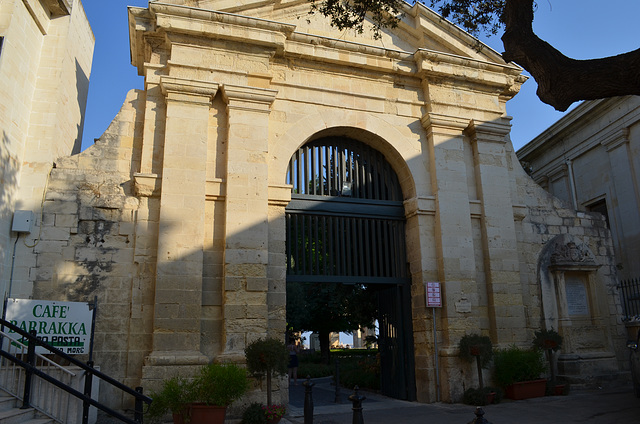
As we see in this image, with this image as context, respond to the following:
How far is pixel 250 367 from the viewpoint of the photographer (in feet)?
26.0

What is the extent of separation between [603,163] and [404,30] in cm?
1092

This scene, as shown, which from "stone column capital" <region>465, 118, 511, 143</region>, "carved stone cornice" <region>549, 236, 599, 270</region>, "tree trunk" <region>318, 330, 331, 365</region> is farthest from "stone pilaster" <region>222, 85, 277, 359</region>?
"tree trunk" <region>318, 330, 331, 365</region>

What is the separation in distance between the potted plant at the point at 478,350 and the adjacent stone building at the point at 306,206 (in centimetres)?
25

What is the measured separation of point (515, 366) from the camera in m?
9.59

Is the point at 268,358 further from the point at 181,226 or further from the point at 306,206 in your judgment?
the point at 306,206

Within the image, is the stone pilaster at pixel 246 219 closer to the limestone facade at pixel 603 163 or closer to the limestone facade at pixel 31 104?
the limestone facade at pixel 31 104

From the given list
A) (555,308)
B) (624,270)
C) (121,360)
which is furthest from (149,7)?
(624,270)

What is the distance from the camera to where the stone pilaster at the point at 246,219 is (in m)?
8.57

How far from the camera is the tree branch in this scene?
555 centimetres

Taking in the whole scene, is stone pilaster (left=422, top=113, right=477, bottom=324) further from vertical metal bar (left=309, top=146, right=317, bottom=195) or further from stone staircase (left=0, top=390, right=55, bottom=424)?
stone staircase (left=0, top=390, right=55, bottom=424)

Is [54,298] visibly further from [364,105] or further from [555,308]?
[555,308]

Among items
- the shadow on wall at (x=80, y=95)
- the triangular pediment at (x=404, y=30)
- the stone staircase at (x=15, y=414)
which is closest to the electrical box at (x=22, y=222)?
the shadow on wall at (x=80, y=95)

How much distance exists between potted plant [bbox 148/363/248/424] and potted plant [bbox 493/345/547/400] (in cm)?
521

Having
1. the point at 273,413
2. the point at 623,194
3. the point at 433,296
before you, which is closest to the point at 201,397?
the point at 273,413
